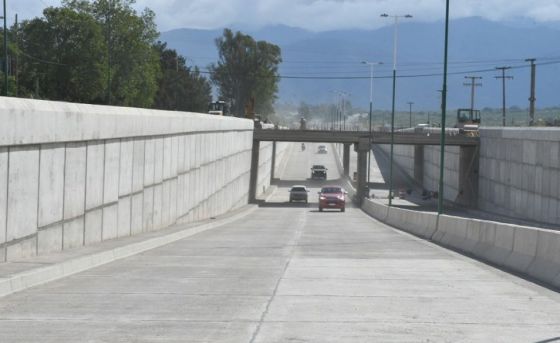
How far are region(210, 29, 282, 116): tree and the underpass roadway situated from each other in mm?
174377

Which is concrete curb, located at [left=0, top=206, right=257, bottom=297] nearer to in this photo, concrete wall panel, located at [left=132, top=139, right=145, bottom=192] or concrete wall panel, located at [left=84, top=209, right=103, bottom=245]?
concrete wall panel, located at [left=84, top=209, right=103, bottom=245]

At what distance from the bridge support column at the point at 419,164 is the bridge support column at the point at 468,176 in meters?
36.3

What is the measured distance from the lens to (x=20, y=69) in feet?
353

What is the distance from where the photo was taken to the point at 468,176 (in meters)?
93.8

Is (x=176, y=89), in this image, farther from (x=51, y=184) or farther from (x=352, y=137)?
(x=51, y=184)

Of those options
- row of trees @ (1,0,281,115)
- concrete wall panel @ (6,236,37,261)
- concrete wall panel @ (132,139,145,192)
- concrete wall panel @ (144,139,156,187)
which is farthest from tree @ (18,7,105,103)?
concrete wall panel @ (6,236,37,261)

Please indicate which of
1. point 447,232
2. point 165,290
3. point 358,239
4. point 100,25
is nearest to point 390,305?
point 165,290

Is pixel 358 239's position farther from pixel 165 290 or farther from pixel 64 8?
pixel 64 8

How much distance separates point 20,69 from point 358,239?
79.8 metres

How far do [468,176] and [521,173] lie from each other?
20878 mm

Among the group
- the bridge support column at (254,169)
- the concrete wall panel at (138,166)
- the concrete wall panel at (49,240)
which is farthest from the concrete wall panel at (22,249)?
the bridge support column at (254,169)

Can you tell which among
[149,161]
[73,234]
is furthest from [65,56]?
[73,234]

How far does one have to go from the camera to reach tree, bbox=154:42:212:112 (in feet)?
461

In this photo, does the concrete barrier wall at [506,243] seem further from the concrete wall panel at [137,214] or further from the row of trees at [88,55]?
the row of trees at [88,55]
